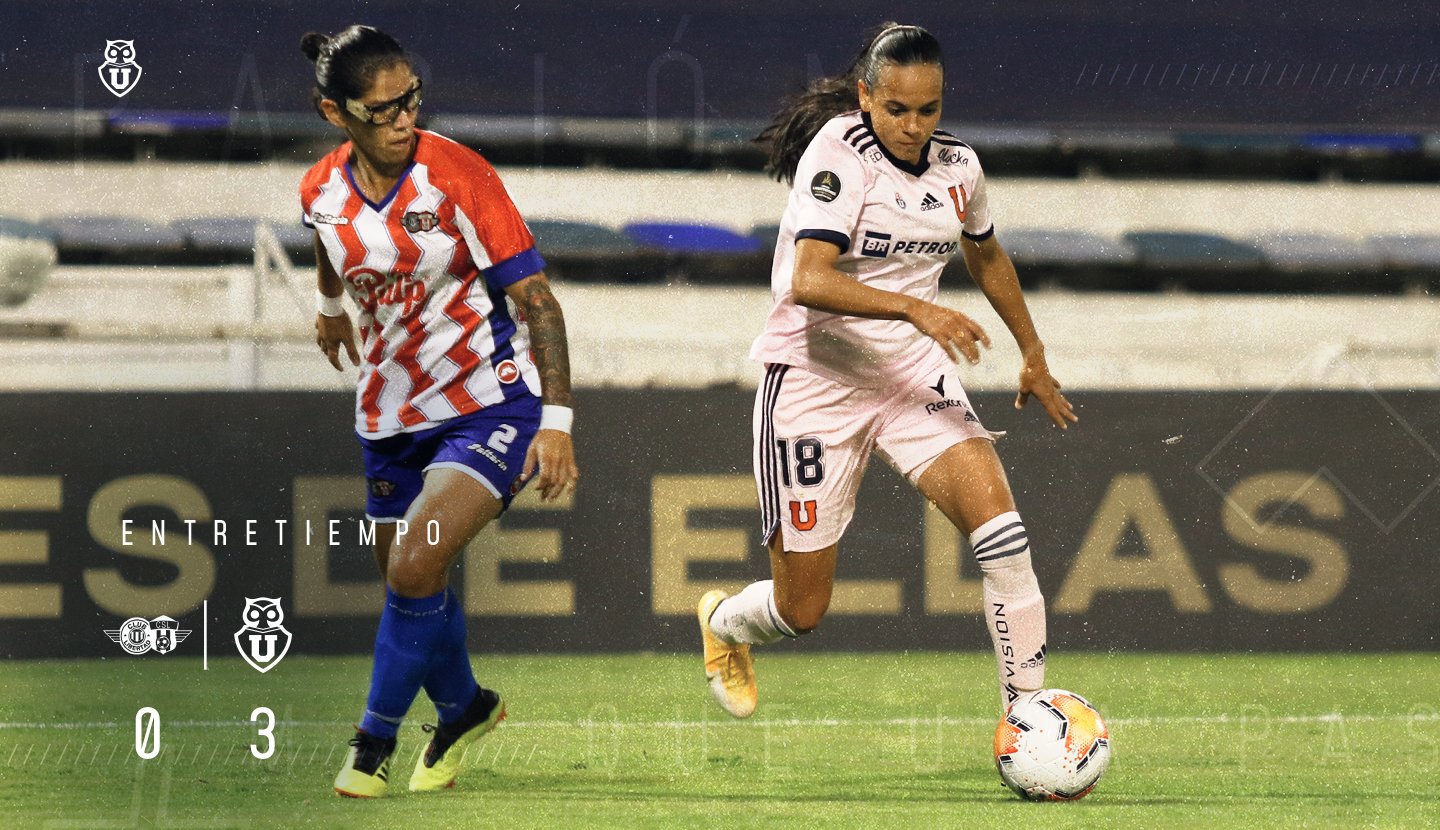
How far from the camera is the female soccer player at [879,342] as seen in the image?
448 centimetres

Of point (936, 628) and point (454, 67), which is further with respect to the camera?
point (936, 628)

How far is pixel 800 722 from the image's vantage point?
6.21 metres

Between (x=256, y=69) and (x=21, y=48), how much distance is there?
107 cm

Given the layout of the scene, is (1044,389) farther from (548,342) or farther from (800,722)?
(800,722)

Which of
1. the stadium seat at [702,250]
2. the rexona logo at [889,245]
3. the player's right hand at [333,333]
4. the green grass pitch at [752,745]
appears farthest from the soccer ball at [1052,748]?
the stadium seat at [702,250]

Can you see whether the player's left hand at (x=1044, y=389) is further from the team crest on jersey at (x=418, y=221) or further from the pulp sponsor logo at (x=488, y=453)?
the team crest on jersey at (x=418, y=221)

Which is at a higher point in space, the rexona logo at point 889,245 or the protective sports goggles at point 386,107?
the protective sports goggles at point 386,107

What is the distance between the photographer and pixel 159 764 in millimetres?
4953

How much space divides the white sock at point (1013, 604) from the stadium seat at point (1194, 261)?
204 inches

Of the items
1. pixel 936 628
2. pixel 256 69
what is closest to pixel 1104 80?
pixel 936 628

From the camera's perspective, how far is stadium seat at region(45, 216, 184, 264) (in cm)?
796

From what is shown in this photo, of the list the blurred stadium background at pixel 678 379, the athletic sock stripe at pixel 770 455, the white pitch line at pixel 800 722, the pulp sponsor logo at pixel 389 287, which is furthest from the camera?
the blurred stadium background at pixel 678 379

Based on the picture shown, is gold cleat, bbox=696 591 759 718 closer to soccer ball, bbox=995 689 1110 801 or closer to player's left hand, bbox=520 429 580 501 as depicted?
soccer ball, bbox=995 689 1110 801

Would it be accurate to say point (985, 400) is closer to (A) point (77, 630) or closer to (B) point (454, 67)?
(B) point (454, 67)
